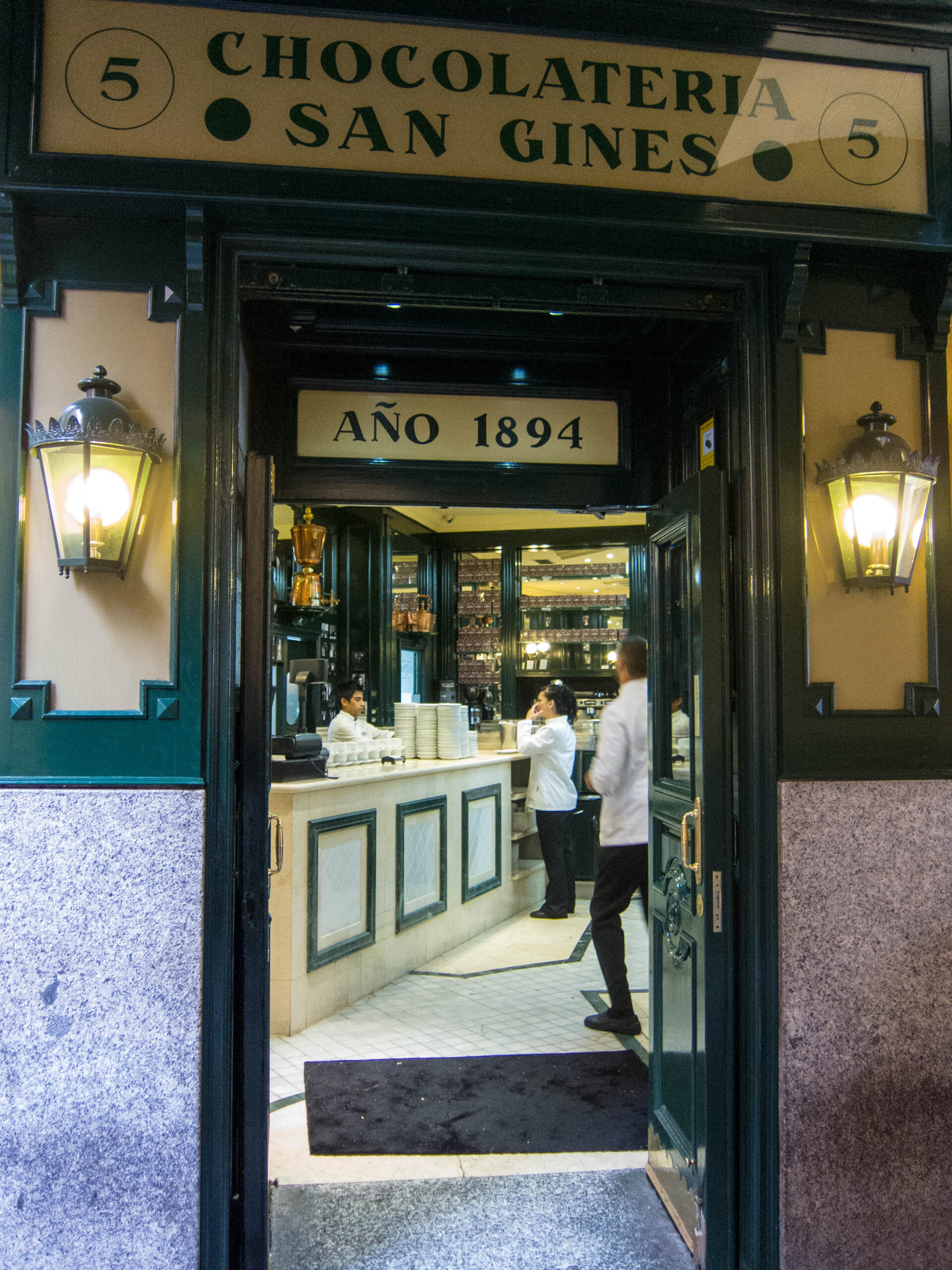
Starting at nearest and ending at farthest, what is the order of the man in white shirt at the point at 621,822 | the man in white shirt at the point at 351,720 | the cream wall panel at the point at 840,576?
the cream wall panel at the point at 840,576, the man in white shirt at the point at 621,822, the man in white shirt at the point at 351,720

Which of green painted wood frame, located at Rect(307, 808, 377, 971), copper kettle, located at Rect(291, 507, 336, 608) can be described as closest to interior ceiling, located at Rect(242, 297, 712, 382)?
green painted wood frame, located at Rect(307, 808, 377, 971)

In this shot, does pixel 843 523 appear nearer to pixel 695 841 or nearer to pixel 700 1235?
pixel 695 841

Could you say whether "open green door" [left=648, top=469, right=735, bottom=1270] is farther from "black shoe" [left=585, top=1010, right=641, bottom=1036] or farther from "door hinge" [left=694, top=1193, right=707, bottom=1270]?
"black shoe" [left=585, top=1010, right=641, bottom=1036]

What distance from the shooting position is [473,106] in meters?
2.50

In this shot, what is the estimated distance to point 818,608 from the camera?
103 inches

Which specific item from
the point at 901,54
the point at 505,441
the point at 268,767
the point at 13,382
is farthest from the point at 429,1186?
the point at 901,54

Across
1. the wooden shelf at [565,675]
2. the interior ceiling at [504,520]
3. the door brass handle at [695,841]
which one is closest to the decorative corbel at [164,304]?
the door brass handle at [695,841]

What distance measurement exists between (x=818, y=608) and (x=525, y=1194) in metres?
2.24

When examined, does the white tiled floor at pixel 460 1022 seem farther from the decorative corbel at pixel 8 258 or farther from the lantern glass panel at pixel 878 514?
the decorative corbel at pixel 8 258

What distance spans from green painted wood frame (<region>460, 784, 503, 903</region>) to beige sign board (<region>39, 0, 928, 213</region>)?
15.1ft

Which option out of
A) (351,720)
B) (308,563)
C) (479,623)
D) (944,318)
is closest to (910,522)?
(944,318)

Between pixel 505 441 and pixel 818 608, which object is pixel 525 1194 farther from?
pixel 505 441

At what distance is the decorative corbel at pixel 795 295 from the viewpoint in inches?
100

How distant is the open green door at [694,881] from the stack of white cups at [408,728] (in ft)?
11.7
